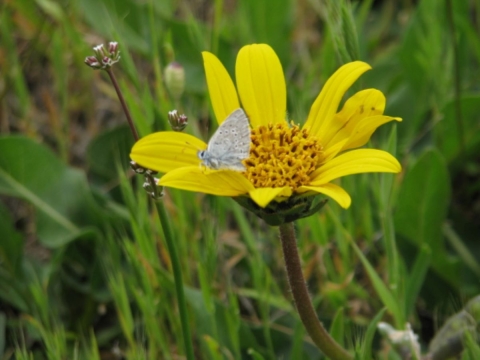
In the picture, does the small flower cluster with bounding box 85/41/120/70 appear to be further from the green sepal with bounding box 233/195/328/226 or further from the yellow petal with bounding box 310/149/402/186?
the yellow petal with bounding box 310/149/402/186

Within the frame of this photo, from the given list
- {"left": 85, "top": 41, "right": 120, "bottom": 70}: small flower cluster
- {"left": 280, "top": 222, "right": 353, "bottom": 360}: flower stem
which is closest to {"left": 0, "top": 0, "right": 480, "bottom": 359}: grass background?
{"left": 280, "top": 222, "right": 353, "bottom": 360}: flower stem

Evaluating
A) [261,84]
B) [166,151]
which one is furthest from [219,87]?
[166,151]

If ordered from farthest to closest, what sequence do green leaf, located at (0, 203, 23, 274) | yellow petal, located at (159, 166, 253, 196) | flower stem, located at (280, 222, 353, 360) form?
1. green leaf, located at (0, 203, 23, 274)
2. flower stem, located at (280, 222, 353, 360)
3. yellow petal, located at (159, 166, 253, 196)

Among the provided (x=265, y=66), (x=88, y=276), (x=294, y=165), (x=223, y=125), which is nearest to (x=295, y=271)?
(x=294, y=165)

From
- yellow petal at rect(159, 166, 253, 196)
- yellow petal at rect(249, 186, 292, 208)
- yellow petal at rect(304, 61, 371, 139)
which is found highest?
yellow petal at rect(304, 61, 371, 139)

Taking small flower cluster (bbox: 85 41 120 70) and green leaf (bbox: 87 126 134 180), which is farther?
green leaf (bbox: 87 126 134 180)

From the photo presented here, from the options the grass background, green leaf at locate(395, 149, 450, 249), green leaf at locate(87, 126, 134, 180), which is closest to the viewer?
the grass background

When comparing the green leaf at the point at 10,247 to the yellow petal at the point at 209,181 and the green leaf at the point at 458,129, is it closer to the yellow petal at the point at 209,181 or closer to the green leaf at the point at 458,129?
the yellow petal at the point at 209,181
